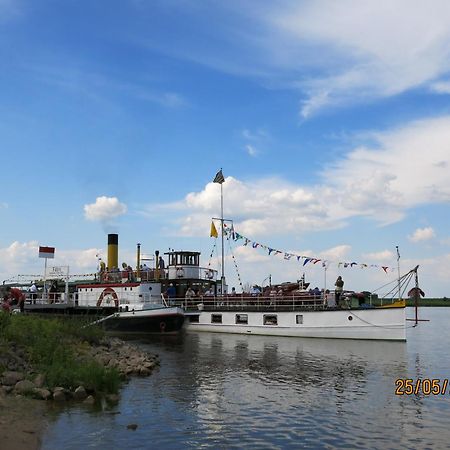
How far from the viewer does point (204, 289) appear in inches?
1578

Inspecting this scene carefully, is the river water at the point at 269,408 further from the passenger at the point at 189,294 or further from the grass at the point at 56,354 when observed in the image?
the passenger at the point at 189,294

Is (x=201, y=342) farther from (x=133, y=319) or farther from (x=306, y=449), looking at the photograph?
(x=306, y=449)

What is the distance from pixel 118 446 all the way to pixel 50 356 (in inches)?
249

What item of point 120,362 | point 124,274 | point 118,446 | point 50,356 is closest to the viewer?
point 118,446

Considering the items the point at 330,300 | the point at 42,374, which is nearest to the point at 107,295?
the point at 330,300

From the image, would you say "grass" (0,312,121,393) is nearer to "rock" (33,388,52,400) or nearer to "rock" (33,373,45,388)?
"rock" (33,373,45,388)

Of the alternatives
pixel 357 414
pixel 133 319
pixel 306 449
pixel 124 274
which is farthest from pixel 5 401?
pixel 124 274

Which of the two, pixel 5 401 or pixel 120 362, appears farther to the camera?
pixel 120 362

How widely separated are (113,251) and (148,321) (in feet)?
35.5

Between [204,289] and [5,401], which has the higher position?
[204,289]

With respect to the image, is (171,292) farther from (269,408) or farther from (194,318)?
(269,408)

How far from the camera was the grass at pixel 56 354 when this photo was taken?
47.2 ft
